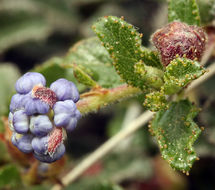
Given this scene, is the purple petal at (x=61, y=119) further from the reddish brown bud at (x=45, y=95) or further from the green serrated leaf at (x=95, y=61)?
the green serrated leaf at (x=95, y=61)

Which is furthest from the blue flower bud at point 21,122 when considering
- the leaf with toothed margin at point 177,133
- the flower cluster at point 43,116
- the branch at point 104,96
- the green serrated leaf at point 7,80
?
the green serrated leaf at point 7,80

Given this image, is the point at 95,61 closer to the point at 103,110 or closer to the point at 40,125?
the point at 40,125

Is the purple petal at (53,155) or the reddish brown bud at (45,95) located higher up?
the reddish brown bud at (45,95)

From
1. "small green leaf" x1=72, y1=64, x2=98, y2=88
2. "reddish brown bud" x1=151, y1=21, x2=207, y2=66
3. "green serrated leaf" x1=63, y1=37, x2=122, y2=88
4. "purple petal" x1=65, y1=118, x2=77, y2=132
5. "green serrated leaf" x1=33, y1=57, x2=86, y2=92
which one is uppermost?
"reddish brown bud" x1=151, y1=21, x2=207, y2=66

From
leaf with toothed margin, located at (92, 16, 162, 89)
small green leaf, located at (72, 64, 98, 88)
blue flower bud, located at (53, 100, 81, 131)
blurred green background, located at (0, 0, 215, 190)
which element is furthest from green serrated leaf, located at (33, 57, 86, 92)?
blue flower bud, located at (53, 100, 81, 131)

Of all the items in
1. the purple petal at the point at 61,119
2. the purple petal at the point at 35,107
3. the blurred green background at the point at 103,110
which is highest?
the purple petal at the point at 35,107

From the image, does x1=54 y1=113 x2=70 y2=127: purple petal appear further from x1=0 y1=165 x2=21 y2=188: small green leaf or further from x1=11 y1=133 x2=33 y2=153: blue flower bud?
x1=0 y1=165 x2=21 y2=188: small green leaf
